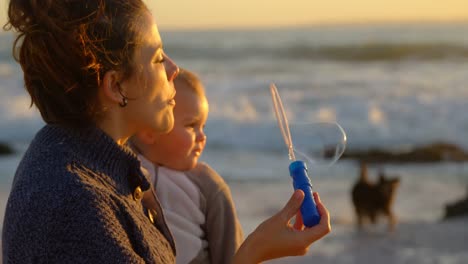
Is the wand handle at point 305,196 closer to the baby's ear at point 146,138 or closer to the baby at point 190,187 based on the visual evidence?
the baby at point 190,187

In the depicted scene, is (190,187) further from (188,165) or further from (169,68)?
(169,68)

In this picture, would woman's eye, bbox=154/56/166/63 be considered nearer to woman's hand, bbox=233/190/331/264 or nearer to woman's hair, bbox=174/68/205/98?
woman's hand, bbox=233/190/331/264

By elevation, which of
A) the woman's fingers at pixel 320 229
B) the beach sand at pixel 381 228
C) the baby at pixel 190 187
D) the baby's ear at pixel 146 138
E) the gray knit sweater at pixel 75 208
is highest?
the gray knit sweater at pixel 75 208

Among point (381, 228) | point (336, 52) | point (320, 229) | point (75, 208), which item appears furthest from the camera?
point (336, 52)

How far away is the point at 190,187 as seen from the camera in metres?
2.91

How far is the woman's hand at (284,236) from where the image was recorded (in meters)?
2.13

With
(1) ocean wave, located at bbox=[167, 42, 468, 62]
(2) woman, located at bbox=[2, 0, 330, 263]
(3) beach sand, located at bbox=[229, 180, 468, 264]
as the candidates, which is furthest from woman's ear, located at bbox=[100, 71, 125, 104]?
(1) ocean wave, located at bbox=[167, 42, 468, 62]

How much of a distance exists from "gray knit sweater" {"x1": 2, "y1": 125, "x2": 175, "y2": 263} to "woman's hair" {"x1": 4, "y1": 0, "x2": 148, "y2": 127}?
6cm

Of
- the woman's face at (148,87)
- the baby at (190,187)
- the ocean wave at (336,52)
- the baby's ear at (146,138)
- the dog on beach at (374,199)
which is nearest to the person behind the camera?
the woman's face at (148,87)

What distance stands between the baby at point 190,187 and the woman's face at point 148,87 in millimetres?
667

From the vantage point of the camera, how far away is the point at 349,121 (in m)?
13.9

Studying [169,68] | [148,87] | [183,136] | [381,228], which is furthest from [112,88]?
[381,228]

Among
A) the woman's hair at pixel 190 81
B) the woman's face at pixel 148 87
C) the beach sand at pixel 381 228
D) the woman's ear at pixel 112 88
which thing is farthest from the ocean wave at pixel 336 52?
the woman's ear at pixel 112 88

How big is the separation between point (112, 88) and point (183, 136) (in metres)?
0.89
